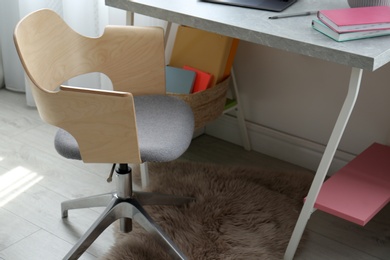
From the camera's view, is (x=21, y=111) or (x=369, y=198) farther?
(x=21, y=111)

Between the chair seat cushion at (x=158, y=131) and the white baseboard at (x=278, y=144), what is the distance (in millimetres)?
733

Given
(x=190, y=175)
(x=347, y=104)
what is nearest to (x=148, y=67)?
(x=190, y=175)

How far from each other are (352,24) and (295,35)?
0.54 ft

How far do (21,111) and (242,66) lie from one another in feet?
3.63

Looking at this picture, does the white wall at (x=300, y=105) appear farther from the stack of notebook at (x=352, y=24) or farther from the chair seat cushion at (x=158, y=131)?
the chair seat cushion at (x=158, y=131)

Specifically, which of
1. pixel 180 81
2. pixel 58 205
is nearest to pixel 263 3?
pixel 180 81

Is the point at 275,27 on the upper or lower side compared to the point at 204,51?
upper

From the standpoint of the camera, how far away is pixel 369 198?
81.0 inches

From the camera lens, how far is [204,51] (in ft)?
8.24

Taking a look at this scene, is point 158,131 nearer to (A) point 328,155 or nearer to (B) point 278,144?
(A) point 328,155

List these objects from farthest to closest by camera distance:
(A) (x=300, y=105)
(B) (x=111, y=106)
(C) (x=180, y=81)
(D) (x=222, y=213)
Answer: (A) (x=300, y=105)
(C) (x=180, y=81)
(D) (x=222, y=213)
(B) (x=111, y=106)

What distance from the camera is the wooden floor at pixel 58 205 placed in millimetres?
2119

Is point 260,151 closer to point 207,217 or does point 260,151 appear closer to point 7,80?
point 207,217

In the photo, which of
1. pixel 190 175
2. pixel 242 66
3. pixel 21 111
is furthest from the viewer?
pixel 21 111
